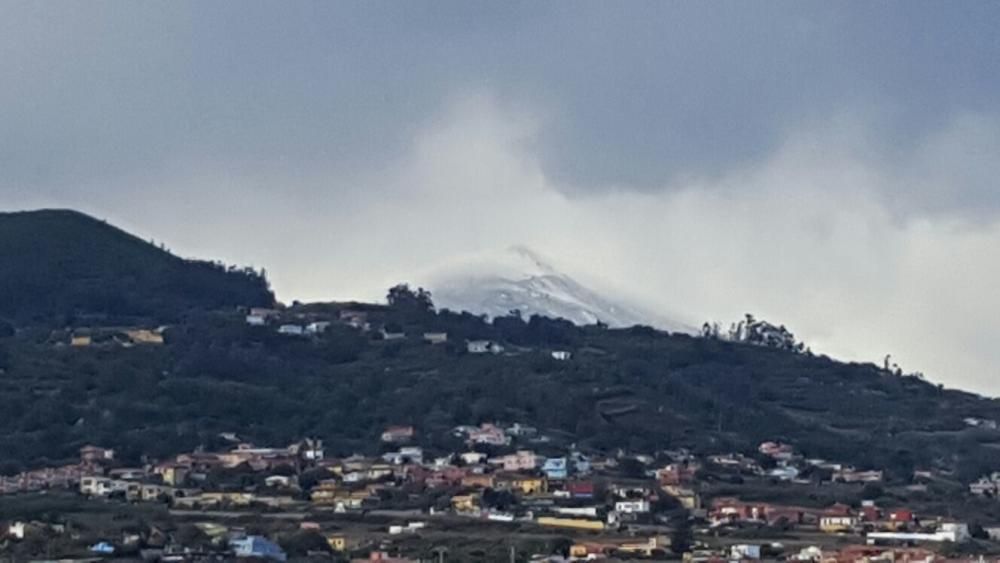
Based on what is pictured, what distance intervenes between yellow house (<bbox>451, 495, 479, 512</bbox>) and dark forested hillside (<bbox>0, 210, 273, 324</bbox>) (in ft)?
176

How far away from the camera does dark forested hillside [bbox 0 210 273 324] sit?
163500 mm

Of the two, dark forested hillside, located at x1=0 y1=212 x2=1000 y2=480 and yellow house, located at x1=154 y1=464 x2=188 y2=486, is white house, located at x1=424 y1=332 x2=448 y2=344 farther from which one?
yellow house, located at x1=154 y1=464 x2=188 y2=486

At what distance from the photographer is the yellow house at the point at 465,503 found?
107 m

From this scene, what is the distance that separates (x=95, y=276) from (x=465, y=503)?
66523 millimetres

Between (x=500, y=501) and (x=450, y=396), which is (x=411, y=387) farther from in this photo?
(x=500, y=501)

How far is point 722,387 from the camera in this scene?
149750 millimetres

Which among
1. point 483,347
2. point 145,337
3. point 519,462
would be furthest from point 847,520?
point 145,337

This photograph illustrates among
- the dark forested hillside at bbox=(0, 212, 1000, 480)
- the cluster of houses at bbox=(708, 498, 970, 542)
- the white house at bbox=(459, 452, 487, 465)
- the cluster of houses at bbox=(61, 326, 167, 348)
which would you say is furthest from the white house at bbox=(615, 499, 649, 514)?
the cluster of houses at bbox=(61, 326, 167, 348)

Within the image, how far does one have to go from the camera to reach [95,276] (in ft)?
556

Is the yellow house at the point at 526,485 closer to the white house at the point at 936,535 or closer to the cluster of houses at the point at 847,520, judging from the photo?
the cluster of houses at the point at 847,520

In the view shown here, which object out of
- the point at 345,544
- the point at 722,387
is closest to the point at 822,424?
the point at 722,387

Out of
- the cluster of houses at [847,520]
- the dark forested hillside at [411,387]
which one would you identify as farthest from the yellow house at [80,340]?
the cluster of houses at [847,520]

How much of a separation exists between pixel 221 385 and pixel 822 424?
30214 millimetres

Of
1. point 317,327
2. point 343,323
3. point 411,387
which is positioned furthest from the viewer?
point 343,323
